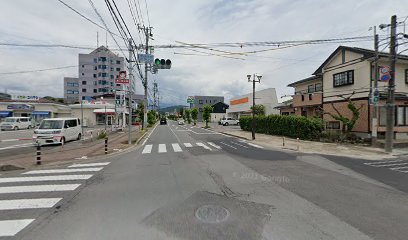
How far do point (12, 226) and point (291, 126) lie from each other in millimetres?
20378

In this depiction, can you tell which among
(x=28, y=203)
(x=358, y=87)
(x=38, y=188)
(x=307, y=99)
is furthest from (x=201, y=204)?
(x=307, y=99)

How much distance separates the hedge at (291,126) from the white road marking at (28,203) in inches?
712

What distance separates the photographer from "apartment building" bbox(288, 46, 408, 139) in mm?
16406

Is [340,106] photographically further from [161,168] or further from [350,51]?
[161,168]

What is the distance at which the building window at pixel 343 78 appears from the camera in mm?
18297

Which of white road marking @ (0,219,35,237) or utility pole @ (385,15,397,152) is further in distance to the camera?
utility pole @ (385,15,397,152)

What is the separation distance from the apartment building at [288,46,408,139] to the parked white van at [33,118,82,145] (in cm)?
2141

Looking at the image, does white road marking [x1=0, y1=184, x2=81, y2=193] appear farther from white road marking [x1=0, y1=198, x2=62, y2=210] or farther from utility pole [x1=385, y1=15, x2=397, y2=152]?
utility pole [x1=385, y1=15, x2=397, y2=152]

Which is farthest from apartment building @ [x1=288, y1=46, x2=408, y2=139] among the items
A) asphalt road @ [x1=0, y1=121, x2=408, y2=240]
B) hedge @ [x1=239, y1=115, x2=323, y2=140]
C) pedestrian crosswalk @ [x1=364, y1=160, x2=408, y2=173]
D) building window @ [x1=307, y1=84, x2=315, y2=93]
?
asphalt road @ [x1=0, y1=121, x2=408, y2=240]

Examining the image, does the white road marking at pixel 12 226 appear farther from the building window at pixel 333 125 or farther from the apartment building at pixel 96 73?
the apartment building at pixel 96 73

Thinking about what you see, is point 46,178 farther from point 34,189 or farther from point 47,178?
point 34,189

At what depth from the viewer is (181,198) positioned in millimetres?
5156

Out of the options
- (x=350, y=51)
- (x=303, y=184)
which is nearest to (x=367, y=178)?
(x=303, y=184)

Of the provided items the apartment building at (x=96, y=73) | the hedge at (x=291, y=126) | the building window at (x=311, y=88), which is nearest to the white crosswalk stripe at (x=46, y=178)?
the hedge at (x=291, y=126)
